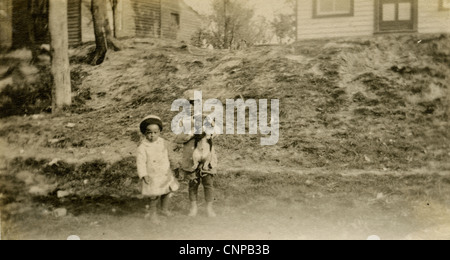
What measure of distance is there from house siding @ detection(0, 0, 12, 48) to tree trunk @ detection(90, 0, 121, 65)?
99 centimetres

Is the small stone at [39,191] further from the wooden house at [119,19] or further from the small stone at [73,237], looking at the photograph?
the wooden house at [119,19]

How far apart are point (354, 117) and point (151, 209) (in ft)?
8.38

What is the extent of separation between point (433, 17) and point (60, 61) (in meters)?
4.57

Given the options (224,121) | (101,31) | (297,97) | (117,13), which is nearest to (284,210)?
(224,121)

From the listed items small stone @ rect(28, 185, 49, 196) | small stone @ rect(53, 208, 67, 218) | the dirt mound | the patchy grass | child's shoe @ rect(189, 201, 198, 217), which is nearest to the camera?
the patchy grass

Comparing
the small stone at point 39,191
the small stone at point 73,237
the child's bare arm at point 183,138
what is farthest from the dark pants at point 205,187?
the small stone at point 39,191

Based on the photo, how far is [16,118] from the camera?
491 cm

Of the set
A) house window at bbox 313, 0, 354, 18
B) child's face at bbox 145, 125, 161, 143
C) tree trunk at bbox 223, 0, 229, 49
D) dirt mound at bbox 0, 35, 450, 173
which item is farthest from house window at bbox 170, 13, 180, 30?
house window at bbox 313, 0, 354, 18

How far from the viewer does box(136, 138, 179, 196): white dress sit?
439cm

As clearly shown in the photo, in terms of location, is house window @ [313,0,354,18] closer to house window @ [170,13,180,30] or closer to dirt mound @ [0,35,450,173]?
dirt mound @ [0,35,450,173]

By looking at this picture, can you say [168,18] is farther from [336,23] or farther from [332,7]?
[336,23]

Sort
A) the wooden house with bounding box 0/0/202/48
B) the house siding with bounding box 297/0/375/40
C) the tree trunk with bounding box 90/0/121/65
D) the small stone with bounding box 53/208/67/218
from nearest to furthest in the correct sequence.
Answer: the small stone with bounding box 53/208/67/218 < the wooden house with bounding box 0/0/202/48 < the house siding with bounding box 297/0/375/40 < the tree trunk with bounding box 90/0/121/65

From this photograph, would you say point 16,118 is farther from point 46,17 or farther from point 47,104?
point 46,17
